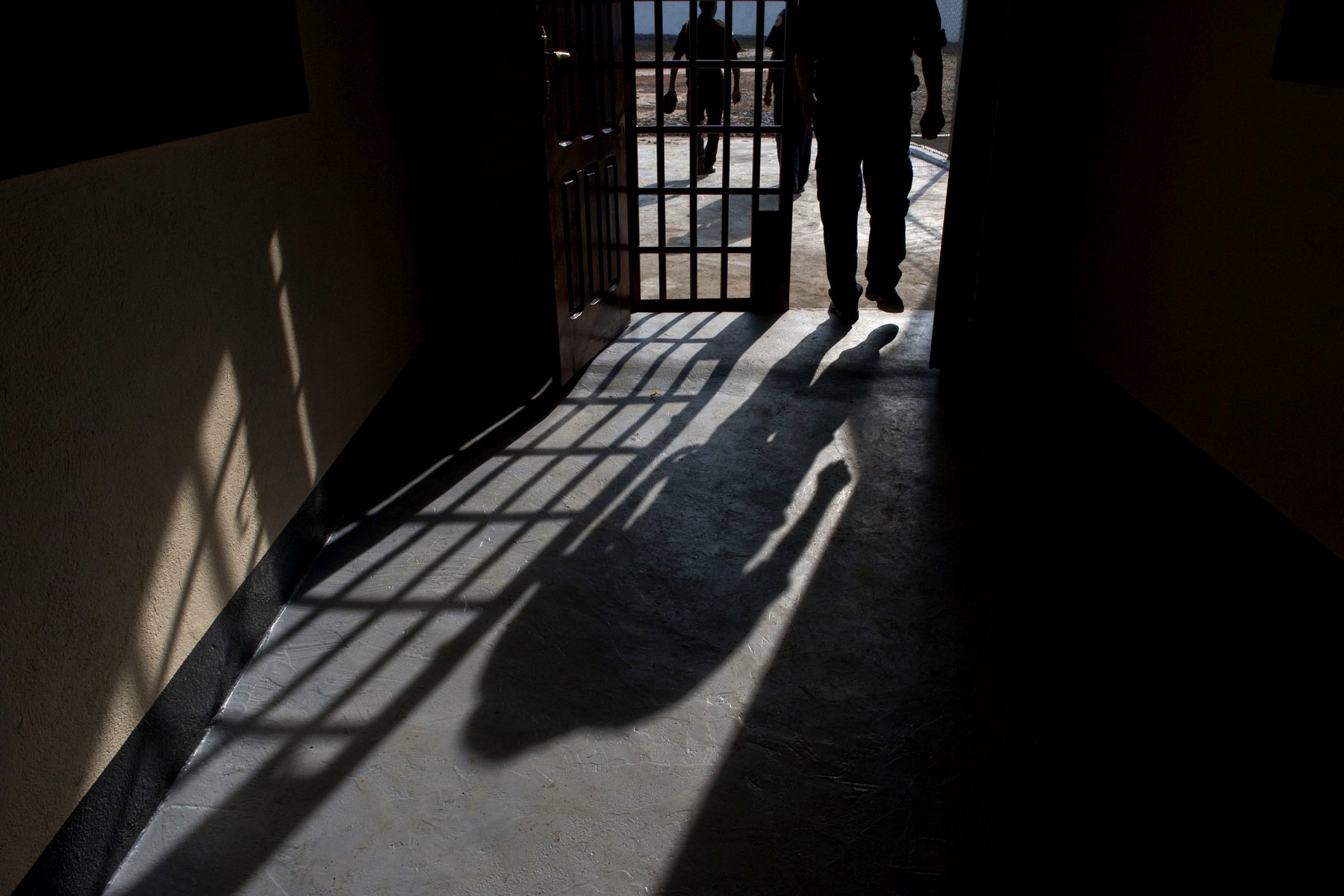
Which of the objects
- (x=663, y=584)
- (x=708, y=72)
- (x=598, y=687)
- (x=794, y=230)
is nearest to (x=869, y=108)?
(x=794, y=230)

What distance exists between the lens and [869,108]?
3.84 meters

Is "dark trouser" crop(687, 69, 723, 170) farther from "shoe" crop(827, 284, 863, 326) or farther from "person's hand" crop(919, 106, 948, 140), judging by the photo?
"person's hand" crop(919, 106, 948, 140)

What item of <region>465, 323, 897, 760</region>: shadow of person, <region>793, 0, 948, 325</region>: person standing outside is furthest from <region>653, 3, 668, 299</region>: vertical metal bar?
<region>465, 323, 897, 760</region>: shadow of person

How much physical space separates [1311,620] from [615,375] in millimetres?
2489

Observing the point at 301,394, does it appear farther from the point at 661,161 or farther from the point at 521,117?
the point at 661,161

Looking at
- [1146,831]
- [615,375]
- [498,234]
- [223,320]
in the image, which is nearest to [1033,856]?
[1146,831]

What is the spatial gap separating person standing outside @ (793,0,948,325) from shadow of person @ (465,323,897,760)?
3.61 feet

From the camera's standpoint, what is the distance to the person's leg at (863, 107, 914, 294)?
3916 millimetres

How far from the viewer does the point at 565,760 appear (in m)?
1.81

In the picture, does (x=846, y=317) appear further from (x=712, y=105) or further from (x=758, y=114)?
(x=712, y=105)

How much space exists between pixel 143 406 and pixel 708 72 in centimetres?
621

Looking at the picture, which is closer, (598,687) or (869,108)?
(598,687)

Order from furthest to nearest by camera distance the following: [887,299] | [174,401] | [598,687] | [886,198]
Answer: [887,299], [886,198], [598,687], [174,401]

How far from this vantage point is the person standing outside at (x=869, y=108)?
3707mm
